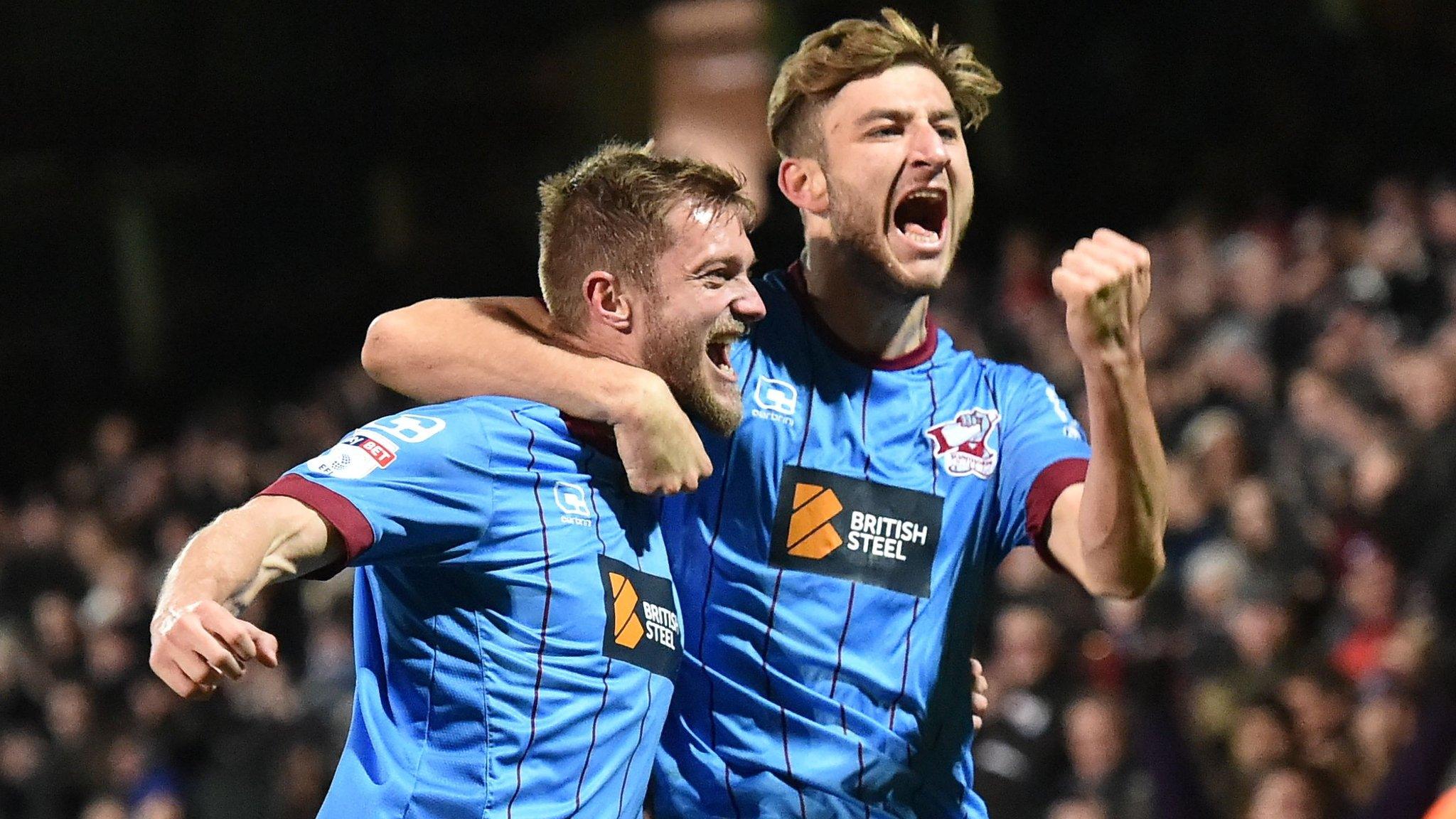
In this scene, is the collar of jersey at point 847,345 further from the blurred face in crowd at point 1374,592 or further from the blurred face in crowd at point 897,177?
the blurred face in crowd at point 1374,592

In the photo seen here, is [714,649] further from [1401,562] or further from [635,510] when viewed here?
[1401,562]

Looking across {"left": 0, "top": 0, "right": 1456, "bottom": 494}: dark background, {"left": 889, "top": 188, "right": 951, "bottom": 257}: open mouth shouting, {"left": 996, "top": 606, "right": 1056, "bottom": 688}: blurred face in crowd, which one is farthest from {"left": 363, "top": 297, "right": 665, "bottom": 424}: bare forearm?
{"left": 0, "top": 0, "right": 1456, "bottom": 494}: dark background

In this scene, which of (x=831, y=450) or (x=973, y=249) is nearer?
(x=831, y=450)

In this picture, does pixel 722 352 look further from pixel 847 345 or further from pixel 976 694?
pixel 976 694

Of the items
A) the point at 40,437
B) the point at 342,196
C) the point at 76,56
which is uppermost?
the point at 76,56

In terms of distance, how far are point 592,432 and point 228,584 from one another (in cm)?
75

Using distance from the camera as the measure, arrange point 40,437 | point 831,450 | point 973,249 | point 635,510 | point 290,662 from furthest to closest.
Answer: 1. point 40,437
2. point 973,249
3. point 290,662
4. point 831,450
5. point 635,510

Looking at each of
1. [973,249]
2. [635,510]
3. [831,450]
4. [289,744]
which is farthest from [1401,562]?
[973,249]

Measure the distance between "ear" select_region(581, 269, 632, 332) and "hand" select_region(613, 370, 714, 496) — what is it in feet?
Answer: 0.54

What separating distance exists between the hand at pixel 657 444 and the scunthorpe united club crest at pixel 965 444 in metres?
0.60

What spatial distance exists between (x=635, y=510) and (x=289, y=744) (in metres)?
6.47

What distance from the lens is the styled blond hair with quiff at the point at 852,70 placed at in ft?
11.0

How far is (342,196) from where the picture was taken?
18047 mm

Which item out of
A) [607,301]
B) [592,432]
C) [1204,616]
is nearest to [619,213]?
[607,301]
